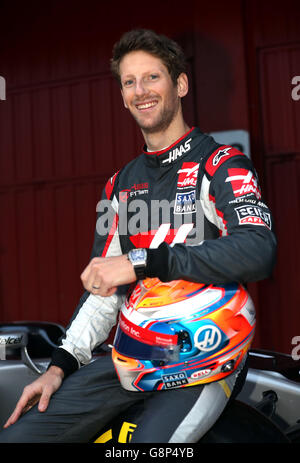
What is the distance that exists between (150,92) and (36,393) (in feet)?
3.29

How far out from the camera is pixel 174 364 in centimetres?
131

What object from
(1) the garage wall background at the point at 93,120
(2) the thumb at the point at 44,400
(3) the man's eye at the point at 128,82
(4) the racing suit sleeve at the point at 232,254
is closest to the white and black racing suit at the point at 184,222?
(4) the racing suit sleeve at the point at 232,254

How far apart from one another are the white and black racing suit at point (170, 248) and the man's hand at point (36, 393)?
29 mm

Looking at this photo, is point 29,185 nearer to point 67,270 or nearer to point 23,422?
point 67,270

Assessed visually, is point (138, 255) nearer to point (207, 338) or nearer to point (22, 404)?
point (207, 338)

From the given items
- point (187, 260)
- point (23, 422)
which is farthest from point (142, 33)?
point (23, 422)

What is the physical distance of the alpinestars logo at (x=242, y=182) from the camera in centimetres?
140

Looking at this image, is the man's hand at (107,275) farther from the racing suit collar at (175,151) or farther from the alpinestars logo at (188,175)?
the racing suit collar at (175,151)

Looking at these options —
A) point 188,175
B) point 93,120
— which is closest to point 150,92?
point 188,175

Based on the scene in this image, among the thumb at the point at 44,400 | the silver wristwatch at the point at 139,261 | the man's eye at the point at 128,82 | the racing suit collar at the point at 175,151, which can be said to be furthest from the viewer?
the man's eye at the point at 128,82

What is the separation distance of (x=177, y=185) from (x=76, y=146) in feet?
10.7

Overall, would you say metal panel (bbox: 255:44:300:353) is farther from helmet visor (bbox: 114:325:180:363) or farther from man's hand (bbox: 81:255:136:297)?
man's hand (bbox: 81:255:136:297)

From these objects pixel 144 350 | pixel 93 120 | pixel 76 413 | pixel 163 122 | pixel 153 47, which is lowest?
pixel 76 413

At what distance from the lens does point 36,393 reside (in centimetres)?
160
